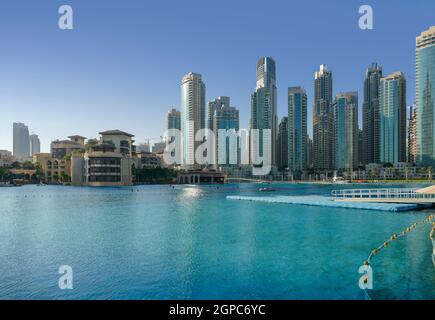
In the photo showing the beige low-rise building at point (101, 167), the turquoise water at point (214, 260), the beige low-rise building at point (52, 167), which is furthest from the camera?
the beige low-rise building at point (52, 167)

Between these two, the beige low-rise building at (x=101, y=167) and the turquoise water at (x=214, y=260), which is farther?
the beige low-rise building at (x=101, y=167)

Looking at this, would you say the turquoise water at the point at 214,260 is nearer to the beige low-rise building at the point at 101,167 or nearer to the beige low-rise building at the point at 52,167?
the beige low-rise building at the point at 101,167

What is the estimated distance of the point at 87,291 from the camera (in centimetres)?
1596

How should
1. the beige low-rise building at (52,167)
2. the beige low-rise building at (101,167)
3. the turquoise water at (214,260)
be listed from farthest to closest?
1. the beige low-rise building at (52,167)
2. the beige low-rise building at (101,167)
3. the turquoise water at (214,260)

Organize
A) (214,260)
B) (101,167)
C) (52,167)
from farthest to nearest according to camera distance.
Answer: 1. (52,167)
2. (101,167)
3. (214,260)

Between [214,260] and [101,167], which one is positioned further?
[101,167]

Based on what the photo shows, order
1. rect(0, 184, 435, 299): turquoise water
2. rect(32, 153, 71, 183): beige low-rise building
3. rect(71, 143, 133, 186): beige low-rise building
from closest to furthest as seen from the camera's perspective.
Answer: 1. rect(0, 184, 435, 299): turquoise water
2. rect(71, 143, 133, 186): beige low-rise building
3. rect(32, 153, 71, 183): beige low-rise building

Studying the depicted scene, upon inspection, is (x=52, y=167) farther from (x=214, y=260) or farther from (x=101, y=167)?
(x=214, y=260)

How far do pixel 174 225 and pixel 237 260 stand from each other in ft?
54.7

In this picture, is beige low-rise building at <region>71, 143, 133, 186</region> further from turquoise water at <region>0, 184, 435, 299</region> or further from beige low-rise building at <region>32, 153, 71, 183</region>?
turquoise water at <region>0, 184, 435, 299</region>

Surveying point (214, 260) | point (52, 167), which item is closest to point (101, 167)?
point (52, 167)

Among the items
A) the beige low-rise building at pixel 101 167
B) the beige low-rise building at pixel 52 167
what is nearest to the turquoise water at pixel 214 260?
the beige low-rise building at pixel 101 167

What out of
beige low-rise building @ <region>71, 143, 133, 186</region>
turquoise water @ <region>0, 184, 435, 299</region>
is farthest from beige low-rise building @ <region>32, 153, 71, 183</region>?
turquoise water @ <region>0, 184, 435, 299</region>

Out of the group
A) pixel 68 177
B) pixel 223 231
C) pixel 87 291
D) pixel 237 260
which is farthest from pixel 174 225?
pixel 68 177
